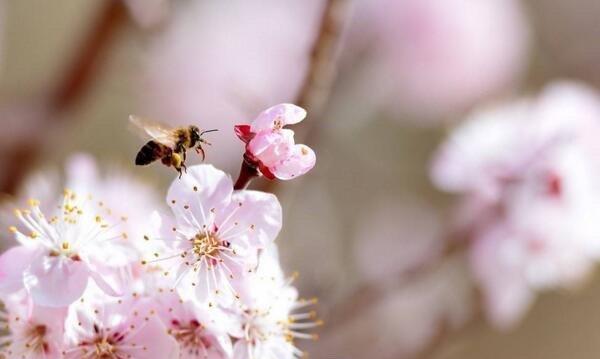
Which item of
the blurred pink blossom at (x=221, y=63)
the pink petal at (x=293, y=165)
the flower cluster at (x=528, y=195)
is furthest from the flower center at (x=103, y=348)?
the blurred pink blossom at (x=221, y=63)

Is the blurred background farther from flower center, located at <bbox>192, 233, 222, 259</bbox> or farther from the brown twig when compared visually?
flower center, located at <bbox>192, 233, 222, 259</bbox>

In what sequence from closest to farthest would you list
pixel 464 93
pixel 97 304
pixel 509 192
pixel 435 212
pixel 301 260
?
pixel 97 304 < pixel 509 192 < pixel 301 260 < pixel 464 93 < pixel 435 212

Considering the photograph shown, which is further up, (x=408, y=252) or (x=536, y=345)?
(x=536, y=345)

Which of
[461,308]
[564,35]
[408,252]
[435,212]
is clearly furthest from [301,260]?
[564,35]

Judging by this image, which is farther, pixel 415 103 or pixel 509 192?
pixel 415 103

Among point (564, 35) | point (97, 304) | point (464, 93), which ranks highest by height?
point (564, 35)

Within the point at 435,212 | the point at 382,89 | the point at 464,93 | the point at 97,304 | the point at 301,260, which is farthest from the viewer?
the point at 435,212

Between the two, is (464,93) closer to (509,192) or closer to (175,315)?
(509,192)
